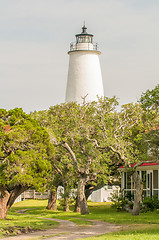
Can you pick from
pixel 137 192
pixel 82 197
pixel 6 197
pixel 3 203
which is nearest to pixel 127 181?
pixel 82 197

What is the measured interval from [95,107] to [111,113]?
120 inches

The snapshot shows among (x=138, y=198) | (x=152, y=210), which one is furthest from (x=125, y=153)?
(x=152, y=210)

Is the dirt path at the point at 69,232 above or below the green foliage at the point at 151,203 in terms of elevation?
below

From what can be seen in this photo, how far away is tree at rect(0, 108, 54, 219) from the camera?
24234 millimetres

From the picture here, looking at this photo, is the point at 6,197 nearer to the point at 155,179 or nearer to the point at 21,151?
the point at 21,151

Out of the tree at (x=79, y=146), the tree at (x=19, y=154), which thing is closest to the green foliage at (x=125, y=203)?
the tree at (x=79, y=146)

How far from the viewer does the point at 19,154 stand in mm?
24375

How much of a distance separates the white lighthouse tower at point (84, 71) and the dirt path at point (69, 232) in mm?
28938

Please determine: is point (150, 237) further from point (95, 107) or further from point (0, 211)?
point (95, 107)

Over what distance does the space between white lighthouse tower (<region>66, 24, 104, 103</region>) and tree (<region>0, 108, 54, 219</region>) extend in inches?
1020

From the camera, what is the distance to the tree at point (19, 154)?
24234 mm

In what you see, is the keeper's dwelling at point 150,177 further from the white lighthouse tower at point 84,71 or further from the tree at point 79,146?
the white lighthouse tower at point 84,71

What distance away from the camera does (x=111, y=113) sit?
3322 centimetres

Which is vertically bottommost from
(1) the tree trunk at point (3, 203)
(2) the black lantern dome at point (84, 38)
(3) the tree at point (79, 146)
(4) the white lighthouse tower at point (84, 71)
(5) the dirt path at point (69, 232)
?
(5) the dirt path at point (69, 232)
